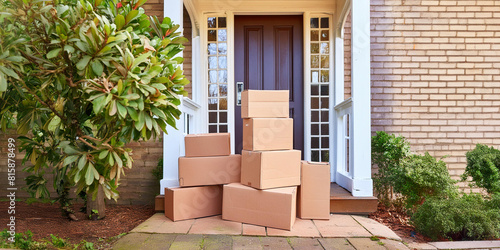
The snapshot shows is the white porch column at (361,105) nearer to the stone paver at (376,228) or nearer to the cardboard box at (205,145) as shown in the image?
the stone paver at (376,228)

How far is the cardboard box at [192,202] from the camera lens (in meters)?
3.07

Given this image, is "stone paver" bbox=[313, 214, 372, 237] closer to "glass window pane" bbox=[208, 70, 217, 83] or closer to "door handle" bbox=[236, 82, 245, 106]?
"door handle" bbox=[236, 82, 245, 106]

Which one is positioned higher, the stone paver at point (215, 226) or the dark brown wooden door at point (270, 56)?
the dark brown wooden door at point (270, 56)

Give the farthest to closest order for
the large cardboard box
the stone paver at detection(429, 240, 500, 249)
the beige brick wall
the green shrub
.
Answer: the beige brick wall → the green shrub → the large cardboard box → the stone paver at detection(429, 240, 500, 249)

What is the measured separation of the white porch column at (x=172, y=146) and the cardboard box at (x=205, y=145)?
0.51ft

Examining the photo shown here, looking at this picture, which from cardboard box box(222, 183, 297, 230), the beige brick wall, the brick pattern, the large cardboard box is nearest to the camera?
cardboard box box(222, 183, 297, 230)

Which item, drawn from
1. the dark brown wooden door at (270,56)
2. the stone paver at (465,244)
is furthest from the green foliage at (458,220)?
the dark brown wooden door at (270,56)

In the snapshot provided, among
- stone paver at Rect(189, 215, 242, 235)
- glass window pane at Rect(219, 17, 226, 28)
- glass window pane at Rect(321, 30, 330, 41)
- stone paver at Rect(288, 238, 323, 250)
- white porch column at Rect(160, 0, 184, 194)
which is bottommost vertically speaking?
stone paver at Rect(288, 238, 323, 250)

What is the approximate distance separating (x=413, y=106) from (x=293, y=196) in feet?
7.64

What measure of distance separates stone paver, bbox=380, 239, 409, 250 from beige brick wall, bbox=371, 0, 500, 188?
1950 mm

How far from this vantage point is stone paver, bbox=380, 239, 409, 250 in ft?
8.11

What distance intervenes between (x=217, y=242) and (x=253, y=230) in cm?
40

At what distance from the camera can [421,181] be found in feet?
10.8

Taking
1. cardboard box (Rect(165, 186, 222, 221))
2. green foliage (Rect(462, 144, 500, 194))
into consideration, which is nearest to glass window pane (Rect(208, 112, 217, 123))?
cardboard box (Rect(165, 186, 222, 221))
